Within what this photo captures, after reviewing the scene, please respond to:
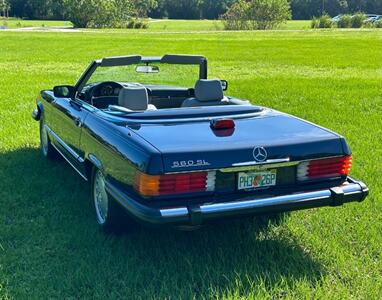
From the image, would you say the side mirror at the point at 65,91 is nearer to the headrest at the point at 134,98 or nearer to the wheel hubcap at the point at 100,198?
the headrest at the point at 134,98

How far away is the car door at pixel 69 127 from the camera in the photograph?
178 inches

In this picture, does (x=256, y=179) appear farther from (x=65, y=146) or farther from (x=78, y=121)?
(x=65, y=146)

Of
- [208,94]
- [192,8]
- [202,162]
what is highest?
[208,94]

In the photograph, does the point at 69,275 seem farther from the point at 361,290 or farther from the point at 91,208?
the point at 361,290

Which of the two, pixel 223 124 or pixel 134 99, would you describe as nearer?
pixel 223 124

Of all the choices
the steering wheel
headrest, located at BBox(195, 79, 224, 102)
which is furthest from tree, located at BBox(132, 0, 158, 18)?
headrest, located at BBox(195, 79, 224, 102)

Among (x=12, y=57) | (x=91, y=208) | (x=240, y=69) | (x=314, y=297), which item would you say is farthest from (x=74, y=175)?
(x=12, y=57)

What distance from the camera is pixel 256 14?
52.4 metres

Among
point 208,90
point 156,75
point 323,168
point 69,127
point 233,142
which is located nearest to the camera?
point 233,142

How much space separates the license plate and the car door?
5.27 ft

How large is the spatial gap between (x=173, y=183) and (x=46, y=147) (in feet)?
10.9

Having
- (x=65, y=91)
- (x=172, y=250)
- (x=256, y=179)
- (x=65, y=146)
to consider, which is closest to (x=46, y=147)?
(x=65, y=146)

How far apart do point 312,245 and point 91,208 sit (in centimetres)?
193

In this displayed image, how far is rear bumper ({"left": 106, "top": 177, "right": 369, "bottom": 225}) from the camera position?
10.4ft
